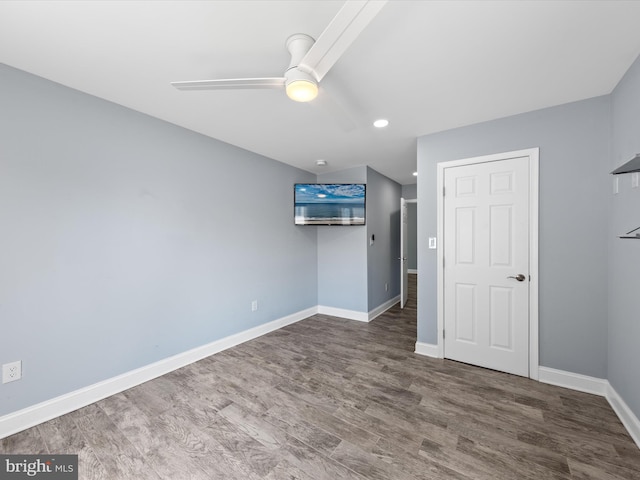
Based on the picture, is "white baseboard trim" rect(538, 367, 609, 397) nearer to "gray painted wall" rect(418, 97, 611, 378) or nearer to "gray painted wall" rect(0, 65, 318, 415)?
"gray painted wall" rect(418, 97, 611, 378)

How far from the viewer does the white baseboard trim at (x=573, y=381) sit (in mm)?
2223

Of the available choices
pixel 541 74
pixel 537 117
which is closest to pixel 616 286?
pixel 537 117

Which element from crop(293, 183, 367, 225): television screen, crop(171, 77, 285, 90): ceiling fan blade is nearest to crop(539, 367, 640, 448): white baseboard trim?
crop(293, 183, 367, 225): television screen

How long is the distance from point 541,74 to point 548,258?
1.58 m

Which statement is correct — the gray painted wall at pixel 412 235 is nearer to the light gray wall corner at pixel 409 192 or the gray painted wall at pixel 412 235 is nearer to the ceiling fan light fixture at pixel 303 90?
the light gray wall corner at pixel 409 192

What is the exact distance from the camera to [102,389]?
221cm

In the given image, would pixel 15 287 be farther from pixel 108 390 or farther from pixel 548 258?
pixel 548 258

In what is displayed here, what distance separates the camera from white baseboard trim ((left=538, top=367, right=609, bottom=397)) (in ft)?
7.29

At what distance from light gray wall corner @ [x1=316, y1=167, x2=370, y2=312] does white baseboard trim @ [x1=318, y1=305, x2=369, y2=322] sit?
2.0 inches

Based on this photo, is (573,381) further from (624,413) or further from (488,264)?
(488,264)

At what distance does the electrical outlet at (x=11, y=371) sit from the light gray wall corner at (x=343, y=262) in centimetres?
360

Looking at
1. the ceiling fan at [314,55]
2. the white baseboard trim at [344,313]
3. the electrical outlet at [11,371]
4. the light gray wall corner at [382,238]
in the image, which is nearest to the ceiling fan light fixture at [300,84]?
the ceiling fan at [314,55]

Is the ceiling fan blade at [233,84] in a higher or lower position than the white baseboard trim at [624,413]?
higher

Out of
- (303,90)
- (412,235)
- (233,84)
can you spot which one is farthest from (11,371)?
(412,235)
